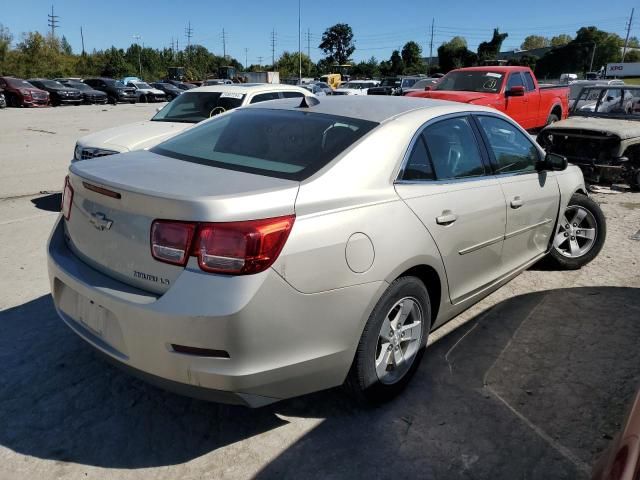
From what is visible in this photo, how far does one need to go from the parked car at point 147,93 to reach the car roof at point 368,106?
35.6 meters

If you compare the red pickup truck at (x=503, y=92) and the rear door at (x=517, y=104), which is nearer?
the red pickup truck at (x=503, y=92)

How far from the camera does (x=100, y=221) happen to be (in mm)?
2568

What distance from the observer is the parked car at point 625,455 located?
1.43 meters

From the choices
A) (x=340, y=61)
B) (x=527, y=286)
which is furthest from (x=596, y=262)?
(x=340, y=61)

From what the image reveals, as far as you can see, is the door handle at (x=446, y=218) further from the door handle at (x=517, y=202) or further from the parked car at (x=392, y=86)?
the parked car at (x=392, y=86)

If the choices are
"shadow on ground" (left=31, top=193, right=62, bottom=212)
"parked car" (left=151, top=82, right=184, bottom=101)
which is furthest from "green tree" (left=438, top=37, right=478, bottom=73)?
"shadow on ground" (left=31, top=193, right=62, bottom=212)

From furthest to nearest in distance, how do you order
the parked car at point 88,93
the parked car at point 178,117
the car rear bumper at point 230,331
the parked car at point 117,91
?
the parked car at point 117,91 < the parked car at point 88,93 < the parked car at point 178,117 < the car rear bumper at point 230,331

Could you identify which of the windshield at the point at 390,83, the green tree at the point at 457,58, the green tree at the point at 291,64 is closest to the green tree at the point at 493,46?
the green tree at the point at 457,58

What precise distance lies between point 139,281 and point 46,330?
175cm

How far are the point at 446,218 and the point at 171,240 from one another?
160 centimetres

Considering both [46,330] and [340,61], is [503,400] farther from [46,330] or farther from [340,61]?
[340,61]

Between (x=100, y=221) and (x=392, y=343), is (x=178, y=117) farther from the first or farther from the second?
(x=392, y=343)

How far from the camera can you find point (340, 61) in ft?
391

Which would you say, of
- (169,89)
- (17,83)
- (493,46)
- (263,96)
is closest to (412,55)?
(493,46)
